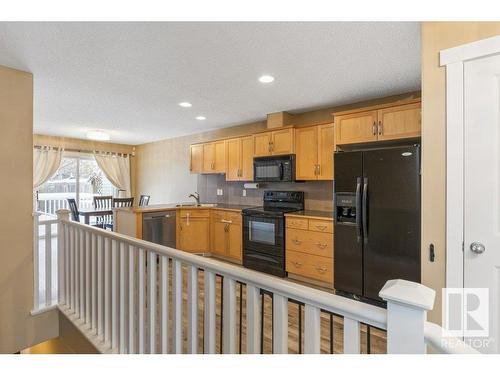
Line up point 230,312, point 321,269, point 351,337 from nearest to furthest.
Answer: point 351,337
point 230,312
point 321,269

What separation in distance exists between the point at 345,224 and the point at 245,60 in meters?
1.91

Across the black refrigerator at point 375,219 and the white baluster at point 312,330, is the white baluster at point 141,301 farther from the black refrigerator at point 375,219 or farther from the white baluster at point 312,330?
the black refrigerator at point 375,219

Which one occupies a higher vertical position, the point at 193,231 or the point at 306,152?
the point at 306,152

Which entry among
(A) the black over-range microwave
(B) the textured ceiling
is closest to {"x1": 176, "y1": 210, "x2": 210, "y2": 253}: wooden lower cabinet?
(A) the black over-range microwave

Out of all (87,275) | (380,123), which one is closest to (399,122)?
(380,123)

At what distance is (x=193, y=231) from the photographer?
458 centimetres

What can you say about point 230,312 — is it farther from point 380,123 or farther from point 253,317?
point 380,123

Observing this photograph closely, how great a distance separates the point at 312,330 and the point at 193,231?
3773 millimetres

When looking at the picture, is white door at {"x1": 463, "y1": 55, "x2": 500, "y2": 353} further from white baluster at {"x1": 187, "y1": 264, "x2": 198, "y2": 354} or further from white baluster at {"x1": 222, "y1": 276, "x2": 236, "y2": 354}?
white baluster at {"x1": 187, "y1": 264, "x2": 198, "y2": 354}

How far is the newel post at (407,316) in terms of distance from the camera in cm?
74

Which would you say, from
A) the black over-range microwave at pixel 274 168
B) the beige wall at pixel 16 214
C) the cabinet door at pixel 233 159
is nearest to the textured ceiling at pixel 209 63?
the beige wall at pixel 16 214

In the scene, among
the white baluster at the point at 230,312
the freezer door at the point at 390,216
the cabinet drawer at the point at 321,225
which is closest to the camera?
the white baluster at the point at 230,312

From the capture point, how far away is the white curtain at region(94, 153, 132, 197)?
6.69 metres
